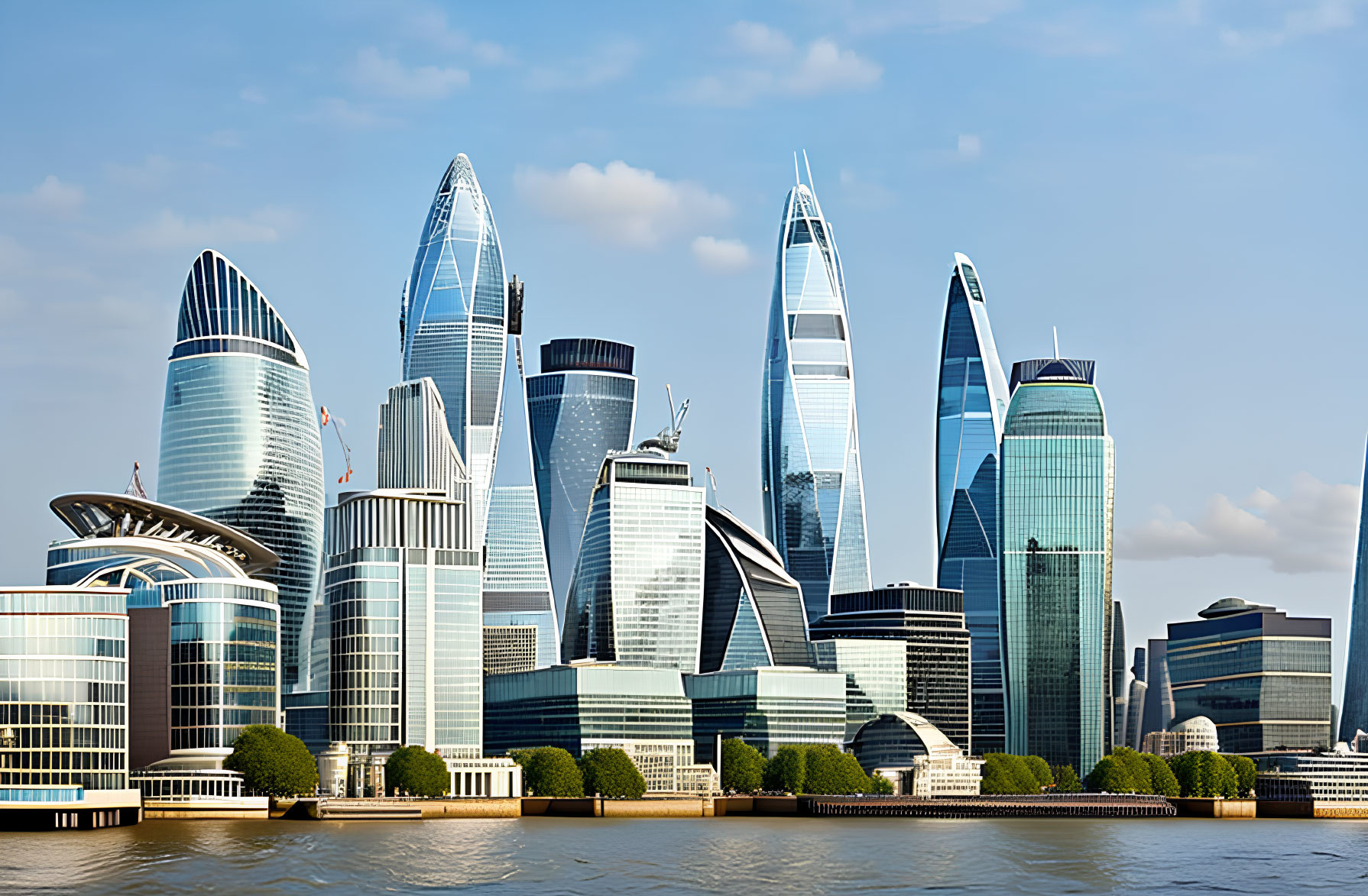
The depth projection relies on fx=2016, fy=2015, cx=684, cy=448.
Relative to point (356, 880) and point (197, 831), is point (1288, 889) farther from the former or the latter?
point (197, 831)

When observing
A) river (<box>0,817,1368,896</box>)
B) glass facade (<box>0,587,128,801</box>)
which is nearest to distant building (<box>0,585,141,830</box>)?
glass facade (<box>0,587,128,801</box>)

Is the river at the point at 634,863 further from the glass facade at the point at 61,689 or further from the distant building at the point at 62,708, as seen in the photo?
the glass facade at the point at 61,689

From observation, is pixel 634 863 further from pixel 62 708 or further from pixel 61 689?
pixel 61 689

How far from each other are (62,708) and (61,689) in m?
1.82

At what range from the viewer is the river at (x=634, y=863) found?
401 feet

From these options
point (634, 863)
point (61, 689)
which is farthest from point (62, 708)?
point (634, 863)

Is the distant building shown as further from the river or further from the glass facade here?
the river

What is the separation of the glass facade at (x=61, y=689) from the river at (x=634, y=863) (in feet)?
25.6

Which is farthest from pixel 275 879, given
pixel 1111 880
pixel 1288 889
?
pixel 1288 889

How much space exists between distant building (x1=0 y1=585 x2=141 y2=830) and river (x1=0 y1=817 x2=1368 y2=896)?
613 cm

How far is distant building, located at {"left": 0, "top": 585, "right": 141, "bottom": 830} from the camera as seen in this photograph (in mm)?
184375

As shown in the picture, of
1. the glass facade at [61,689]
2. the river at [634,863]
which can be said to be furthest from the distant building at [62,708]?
the river at [634,863]

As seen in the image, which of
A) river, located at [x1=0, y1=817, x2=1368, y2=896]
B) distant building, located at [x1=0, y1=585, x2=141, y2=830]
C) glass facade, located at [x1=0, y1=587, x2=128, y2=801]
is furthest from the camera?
glass facade, located at [x1=0, y1=587, x2=128, y2=801]

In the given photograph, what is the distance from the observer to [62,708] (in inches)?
7446
